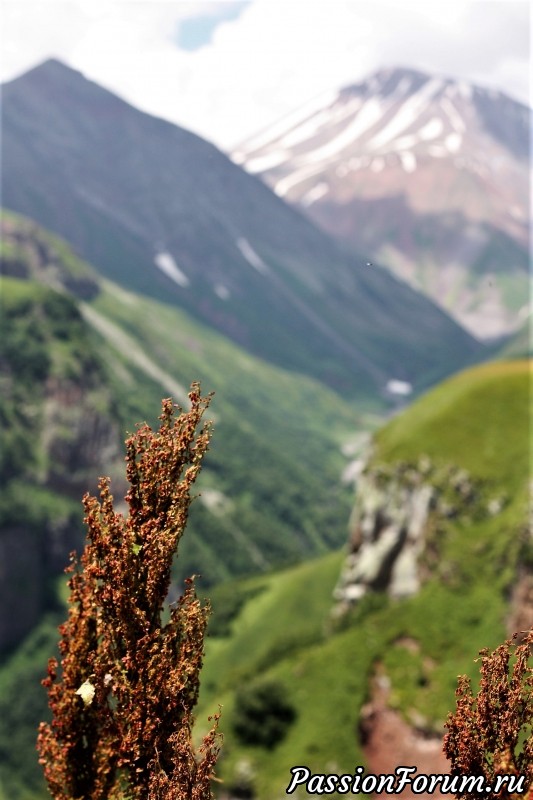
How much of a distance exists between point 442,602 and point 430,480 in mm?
14721

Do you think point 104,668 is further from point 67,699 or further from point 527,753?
point 527,753

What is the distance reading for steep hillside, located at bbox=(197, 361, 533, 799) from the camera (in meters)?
52.3

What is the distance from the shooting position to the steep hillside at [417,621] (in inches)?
2058

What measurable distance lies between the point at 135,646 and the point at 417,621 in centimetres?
5018

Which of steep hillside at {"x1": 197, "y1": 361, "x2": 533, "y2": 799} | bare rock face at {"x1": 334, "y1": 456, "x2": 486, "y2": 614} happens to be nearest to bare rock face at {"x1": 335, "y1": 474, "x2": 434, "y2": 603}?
bare rock face at {"x1": 334, "y1": 456, "x2": 486, "y2": 614}

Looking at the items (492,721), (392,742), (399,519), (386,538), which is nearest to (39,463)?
(386,538)

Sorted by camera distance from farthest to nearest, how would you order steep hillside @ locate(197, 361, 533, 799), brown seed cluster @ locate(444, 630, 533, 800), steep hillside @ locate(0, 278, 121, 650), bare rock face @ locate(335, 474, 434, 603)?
steep hillside @ locate(0, 278, 121, 650) < bare rock face @ locate(335, 474, 434, 603) < steep hillside @ locate(197, 361, 533, 799) < brown seed cluster @ locate(444, 630, 533, 800)

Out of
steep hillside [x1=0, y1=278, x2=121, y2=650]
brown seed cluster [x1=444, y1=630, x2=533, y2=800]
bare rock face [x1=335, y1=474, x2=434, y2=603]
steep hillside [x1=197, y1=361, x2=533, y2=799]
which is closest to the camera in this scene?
brown seed cluster [x1=444, y1=630, x2=533, y2=800]

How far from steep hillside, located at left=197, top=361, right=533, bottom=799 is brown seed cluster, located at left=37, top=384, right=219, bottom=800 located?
39.4 meters

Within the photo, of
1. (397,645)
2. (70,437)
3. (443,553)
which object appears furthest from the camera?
(70,437)

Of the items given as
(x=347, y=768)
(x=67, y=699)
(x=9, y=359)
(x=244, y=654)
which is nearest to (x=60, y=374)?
(x=9, y=359)

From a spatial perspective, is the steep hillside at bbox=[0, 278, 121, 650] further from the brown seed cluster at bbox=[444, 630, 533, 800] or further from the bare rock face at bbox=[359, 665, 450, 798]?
the brown seed cluster at bbox=[444, 630, 533, 800]

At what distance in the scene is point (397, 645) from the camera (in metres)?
58.8

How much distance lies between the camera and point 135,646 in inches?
524
